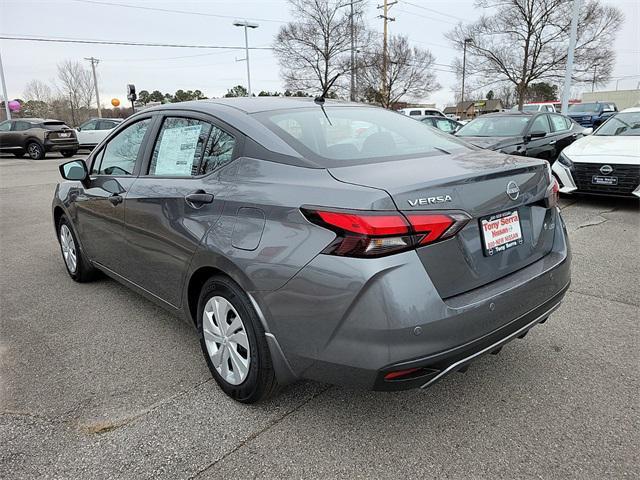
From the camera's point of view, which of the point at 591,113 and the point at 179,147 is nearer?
the point at 179,147

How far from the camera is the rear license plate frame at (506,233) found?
210 centimetres

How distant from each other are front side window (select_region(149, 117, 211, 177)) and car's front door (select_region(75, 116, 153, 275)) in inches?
9.0

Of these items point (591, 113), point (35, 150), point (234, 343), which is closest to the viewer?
point (234, 343)

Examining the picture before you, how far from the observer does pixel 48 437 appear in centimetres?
235

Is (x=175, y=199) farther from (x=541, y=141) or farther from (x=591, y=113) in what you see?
(x=591, y=113)

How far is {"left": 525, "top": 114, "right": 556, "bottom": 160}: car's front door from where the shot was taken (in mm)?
8648

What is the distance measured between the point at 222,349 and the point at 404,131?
166cm

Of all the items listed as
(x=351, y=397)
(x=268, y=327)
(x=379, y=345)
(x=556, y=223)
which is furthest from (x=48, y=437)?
(x=556, y=223)

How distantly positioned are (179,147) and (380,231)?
1632 millimetres

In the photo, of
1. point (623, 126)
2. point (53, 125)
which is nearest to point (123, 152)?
point (623, 126)

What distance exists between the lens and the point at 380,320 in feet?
6.10

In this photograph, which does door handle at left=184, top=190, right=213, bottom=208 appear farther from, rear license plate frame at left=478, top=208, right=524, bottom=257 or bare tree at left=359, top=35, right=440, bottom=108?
bare tree at left=359, top=35, right=440, bottom=108

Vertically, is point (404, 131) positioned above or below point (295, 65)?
below

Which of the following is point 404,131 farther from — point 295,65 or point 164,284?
point 295,65
